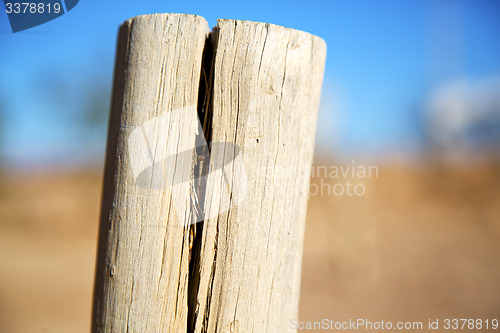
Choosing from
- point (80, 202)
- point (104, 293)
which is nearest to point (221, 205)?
point (104, 293)

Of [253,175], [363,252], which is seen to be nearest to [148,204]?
[253,175]

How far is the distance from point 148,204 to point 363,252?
9.23 metres

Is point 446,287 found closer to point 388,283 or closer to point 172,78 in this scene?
point 388,283

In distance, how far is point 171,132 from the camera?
Result: 1292 millimetres

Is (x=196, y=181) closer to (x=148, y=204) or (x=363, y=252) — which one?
(x=148, y=204)

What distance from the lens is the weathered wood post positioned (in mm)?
1267

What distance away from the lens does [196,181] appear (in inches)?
52.3

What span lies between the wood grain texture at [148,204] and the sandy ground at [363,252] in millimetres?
5354

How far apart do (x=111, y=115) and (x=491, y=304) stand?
7.46 metres

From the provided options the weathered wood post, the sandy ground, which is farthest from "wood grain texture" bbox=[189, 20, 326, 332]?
the sandy ground

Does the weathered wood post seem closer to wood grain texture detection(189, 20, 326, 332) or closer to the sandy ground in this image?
wood grain texture detection(189, 20, 326, 332)

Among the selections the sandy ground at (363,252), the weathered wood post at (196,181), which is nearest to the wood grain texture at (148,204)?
the weathered wood post at (196,181)

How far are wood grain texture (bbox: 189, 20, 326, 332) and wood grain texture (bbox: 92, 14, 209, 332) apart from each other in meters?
0.09

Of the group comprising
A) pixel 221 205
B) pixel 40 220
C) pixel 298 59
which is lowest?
pixel 221 205
